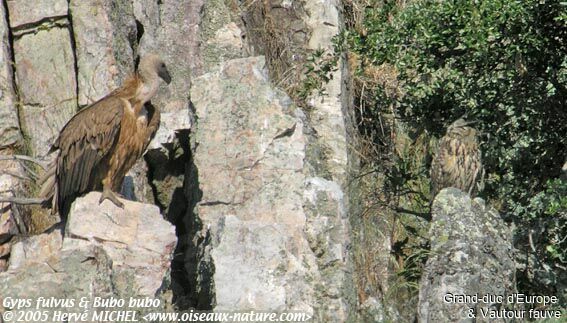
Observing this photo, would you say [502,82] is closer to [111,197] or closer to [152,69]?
[152,69]

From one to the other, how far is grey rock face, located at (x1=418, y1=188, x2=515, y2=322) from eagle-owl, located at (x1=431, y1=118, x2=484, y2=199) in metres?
0.54

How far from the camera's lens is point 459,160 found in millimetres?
8930

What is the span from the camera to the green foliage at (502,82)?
29.9ft

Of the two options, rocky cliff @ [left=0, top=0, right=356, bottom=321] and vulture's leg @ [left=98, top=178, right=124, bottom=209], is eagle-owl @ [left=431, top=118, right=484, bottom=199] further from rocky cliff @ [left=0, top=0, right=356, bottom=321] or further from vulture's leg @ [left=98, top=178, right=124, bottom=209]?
vulture's leg @ [left=98, top=178, right=124, bottom=209]

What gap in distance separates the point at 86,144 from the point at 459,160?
Result: 2.50 meters

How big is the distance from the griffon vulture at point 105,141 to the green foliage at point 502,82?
1590 millimetres

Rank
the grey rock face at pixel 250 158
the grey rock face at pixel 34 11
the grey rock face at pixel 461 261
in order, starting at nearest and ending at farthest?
the grey rock face at pixel 461 261 < the grey rock face at pixel 250 158 < the grey rock face at pixel 34 11

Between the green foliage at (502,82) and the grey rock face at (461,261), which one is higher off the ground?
the green foliage at (502,82)

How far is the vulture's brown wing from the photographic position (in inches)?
364

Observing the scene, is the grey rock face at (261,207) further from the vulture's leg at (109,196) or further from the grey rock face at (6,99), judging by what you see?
the grey rock face at (6,99)

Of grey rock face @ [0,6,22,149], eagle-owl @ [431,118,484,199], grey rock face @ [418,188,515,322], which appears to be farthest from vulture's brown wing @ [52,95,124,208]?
grey rock face @ [418,188,515,322]

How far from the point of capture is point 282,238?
8227 millimetres

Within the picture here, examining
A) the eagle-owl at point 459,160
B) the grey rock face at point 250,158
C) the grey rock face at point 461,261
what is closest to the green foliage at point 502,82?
the eagle-owl at point 459,160

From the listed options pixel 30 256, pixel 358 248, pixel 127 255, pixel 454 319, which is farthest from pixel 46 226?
pixel 454 319
